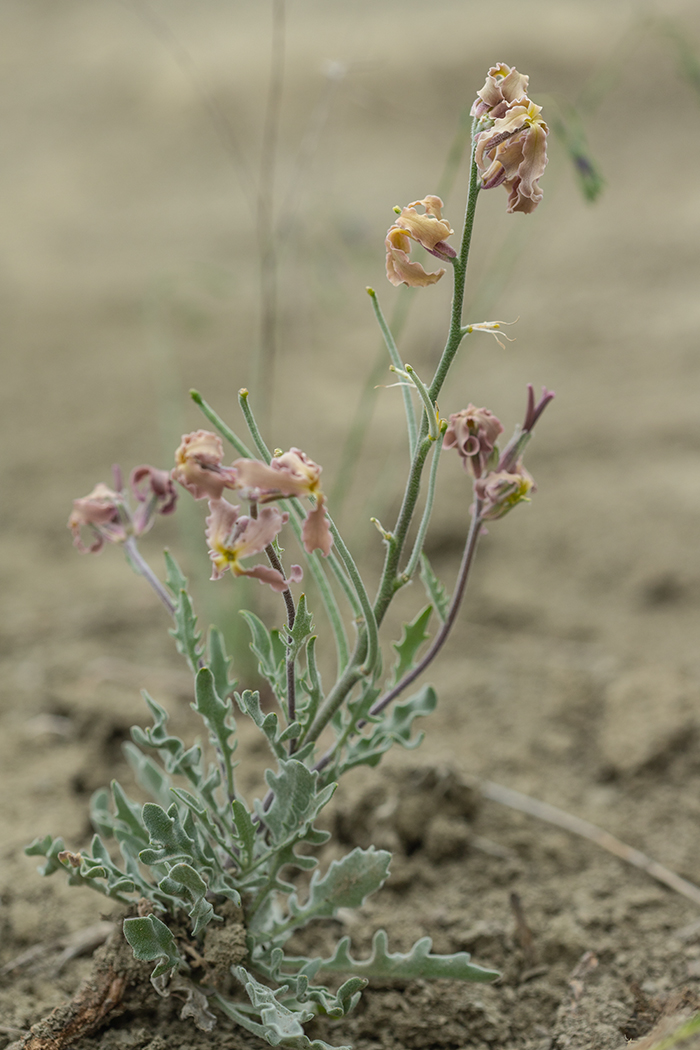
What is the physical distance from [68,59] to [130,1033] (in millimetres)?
5152

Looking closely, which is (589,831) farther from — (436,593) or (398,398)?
(398,398)

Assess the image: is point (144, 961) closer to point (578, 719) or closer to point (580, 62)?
point (578, 719)

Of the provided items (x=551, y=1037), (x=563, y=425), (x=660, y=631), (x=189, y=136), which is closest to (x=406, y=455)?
(x=563, y=425)

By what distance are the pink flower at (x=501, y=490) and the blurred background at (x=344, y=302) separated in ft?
2.01

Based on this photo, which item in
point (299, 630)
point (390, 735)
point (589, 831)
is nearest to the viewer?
point (299, 630)

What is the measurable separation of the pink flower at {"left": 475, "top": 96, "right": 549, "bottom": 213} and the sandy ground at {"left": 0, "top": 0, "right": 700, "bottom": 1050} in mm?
621

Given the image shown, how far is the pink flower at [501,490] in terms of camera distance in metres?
0.97

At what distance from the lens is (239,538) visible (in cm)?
85

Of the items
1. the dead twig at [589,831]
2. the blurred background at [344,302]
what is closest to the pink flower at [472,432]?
the blurred background at [344,302]

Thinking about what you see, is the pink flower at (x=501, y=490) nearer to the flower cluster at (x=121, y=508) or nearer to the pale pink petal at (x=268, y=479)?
the pale pink petal at (x=268, y=479)

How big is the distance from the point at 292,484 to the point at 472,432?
25cm

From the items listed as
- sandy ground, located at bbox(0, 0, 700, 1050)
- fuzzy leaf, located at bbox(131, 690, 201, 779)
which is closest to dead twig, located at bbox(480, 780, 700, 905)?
sandy ground, located at bbox(0, 0, 700, 1050)

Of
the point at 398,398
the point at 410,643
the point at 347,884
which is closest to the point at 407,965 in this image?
the point at 347,884

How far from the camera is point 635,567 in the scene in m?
2.29
